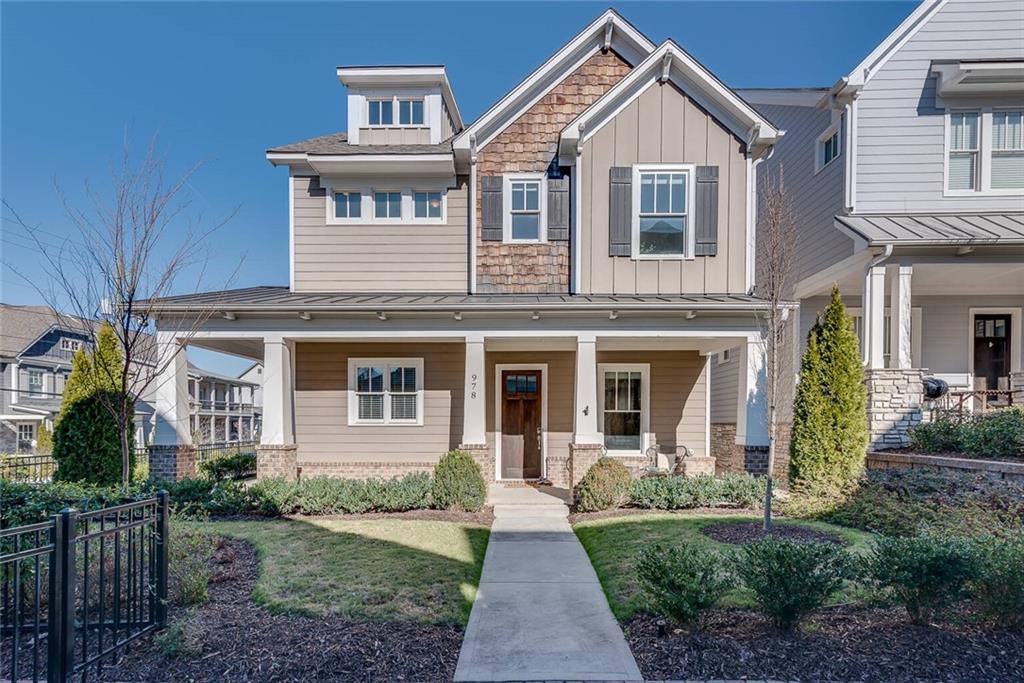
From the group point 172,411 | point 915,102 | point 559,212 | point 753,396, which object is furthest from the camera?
point 559,212

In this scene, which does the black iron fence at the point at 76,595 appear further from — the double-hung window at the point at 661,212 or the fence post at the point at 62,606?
the double-hung window at the point at 661,212

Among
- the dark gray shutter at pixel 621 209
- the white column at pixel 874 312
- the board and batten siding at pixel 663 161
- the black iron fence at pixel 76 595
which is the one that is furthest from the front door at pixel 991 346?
the black iron fence at pixel 76 595

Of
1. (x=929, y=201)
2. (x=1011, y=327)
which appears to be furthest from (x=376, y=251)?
(x=1011, y=327)

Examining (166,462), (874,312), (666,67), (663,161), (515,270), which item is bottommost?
(166,462)

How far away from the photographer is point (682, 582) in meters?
4.27

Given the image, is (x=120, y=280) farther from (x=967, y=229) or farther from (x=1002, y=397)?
(x=1002, y=397)

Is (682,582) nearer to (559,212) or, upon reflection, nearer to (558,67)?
(559,212)

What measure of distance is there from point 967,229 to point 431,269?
10.00m

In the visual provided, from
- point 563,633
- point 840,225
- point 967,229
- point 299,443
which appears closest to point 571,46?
point 840,225

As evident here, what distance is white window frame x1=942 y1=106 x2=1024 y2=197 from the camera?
10852 millimetres

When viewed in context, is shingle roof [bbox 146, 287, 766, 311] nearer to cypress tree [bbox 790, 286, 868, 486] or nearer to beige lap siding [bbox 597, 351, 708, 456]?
cypress tree [bbox 790, 286, 868, 486]

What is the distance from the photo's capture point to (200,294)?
34.9 ft

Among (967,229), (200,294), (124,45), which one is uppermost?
(124,45)

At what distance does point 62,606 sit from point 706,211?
10.8m
